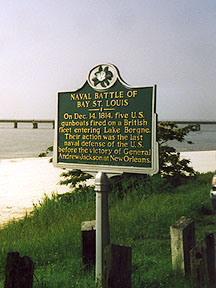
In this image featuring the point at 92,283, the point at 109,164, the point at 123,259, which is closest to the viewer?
the point at 123,259

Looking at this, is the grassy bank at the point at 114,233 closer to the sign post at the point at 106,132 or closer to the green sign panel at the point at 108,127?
the sign post at the point at 106,132

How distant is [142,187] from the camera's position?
10742mm

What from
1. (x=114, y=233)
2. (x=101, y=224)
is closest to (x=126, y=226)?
(x=114, y=233)

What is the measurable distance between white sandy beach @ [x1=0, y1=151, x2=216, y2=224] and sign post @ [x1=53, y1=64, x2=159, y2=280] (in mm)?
5219

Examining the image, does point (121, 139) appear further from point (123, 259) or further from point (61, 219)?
point (61, 219)

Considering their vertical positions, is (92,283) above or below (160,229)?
below

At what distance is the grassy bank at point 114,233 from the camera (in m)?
4.78

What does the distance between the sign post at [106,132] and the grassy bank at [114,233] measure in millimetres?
635

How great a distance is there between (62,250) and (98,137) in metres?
2.19

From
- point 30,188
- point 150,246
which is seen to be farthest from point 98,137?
point 30,188

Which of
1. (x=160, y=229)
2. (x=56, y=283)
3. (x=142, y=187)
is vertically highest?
(x=142, y=187)

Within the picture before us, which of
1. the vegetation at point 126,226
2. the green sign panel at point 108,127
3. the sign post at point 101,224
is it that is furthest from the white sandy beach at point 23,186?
the sign post at point 101,224

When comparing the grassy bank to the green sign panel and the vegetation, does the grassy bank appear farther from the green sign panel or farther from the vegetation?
the green sign panel

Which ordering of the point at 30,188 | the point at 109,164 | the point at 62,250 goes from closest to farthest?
1. the point at 109,164
2. the point at 62,250
3. the point at 30,188
